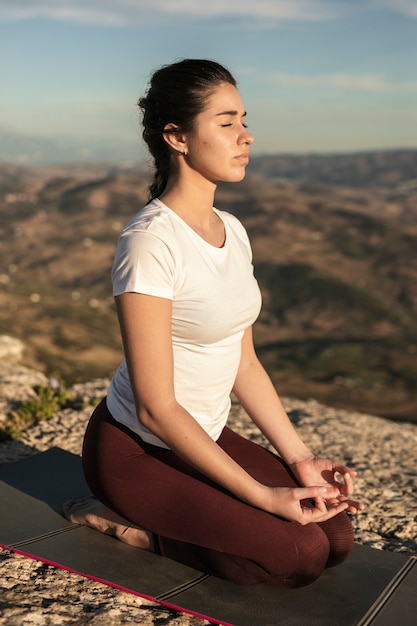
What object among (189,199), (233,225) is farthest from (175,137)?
(233,225)

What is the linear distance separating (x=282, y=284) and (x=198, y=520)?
320 ft

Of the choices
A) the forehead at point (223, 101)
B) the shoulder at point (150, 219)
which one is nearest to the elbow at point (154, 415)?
the shoulder at point (150, 219)

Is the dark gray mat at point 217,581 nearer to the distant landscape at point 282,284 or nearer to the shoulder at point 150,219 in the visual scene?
the shoulder at point 150,219

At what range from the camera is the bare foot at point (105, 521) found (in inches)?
146

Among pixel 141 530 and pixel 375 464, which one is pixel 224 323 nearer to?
pixel 141 530

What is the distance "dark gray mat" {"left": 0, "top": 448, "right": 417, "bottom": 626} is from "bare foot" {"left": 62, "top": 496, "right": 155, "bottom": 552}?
0.04 metres

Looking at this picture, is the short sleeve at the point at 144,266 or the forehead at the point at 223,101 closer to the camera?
the short sleeve at the point at 144,266

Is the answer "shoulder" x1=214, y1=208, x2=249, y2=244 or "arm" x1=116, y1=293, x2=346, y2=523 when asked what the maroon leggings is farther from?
"shoulder" x1=214, y1=208, x2=249, y2=244

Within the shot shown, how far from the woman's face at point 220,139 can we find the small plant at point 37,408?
3.33 meters

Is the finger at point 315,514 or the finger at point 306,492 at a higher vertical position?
the finger at point 306,492

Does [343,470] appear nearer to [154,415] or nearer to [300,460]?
[300,460]

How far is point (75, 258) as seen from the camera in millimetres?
107938

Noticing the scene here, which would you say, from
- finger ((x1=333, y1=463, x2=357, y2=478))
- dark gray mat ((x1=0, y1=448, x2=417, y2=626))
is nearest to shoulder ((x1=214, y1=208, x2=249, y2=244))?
finger ((x1=333, y1=463, x2=357, y2=478))

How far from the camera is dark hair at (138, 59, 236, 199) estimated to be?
11.2 feet
